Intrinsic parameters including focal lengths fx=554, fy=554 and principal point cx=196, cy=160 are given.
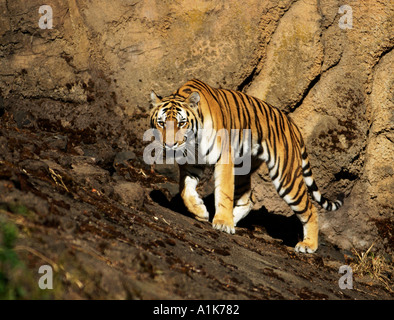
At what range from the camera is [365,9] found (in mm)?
9016

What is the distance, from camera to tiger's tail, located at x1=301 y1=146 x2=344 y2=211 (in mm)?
8703

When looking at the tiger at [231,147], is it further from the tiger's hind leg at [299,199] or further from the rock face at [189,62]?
the rock face at [189,62]

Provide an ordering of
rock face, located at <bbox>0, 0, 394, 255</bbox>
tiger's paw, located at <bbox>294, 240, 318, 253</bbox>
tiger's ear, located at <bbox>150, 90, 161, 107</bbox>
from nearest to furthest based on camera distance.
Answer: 1. tiger's ear, located at <bbox>150, 90, 161, 107</bbox>
2. tiger's paw, located at <bbox>294, 240, 318, 253</bbox>
3. rock face, located at <bbox>0, 0, 394, 255</bbox>

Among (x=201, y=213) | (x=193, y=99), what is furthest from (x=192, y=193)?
(x=193, y=99)

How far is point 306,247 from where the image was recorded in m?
8.19

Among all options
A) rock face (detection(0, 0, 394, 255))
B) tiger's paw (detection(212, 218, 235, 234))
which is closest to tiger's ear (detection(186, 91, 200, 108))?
tiger's paw (detection(212, 218, 235, 234))

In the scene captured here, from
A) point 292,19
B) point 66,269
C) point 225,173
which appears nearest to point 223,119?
point 225,173

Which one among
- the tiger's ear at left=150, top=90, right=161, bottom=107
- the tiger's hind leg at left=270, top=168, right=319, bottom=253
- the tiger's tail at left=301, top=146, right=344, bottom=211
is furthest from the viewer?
the tiger's tail at left=301, top=146, right=344, bottom=211

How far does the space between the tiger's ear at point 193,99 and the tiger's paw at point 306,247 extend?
2639mm

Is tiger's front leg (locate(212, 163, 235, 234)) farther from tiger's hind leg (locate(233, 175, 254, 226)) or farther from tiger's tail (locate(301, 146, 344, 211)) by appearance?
tiger's tail (locate(301, 146, 344, 211))

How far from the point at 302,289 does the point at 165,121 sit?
2.82 m

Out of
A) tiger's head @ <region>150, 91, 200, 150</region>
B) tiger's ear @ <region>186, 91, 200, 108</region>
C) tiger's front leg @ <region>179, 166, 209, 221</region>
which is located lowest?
tiger's front leg @ <region>179, 166, 209, 221</region>
